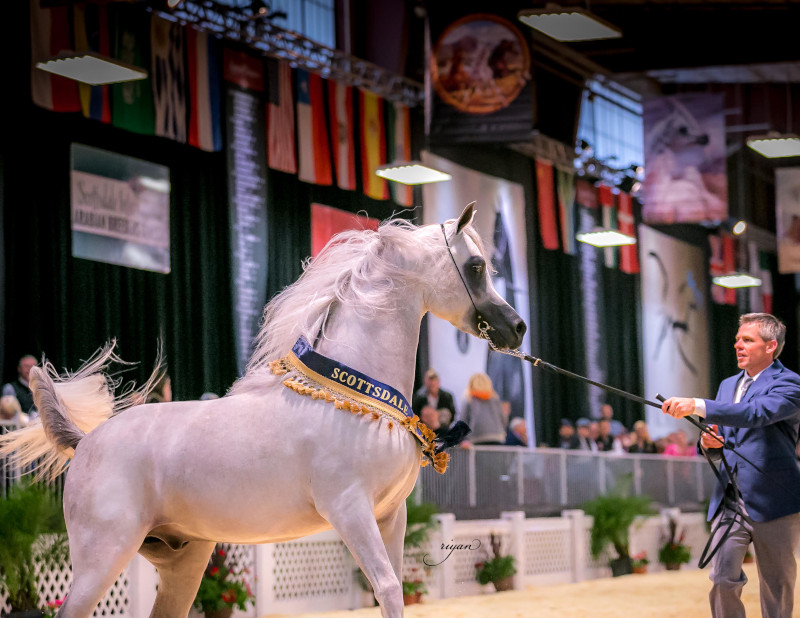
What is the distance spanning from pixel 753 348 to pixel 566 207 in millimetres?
14887

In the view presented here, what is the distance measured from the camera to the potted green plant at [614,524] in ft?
45.4

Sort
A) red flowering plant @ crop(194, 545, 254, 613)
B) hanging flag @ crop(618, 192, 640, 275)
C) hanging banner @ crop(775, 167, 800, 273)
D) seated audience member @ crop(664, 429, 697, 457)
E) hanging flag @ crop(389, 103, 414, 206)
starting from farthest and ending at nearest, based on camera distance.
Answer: hanging flag @ crop(618, 192, 640, 275) → seated audience member @ crop(664, 429, 697, 457) → hanging banner @ crop(775, 167, 800, 273) → hanging flag @ crop(389, 103, 414, 206) → red flowering plant @ crop(194, 545, 254, 613)

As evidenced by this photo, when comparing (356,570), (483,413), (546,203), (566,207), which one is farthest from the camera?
(566,207)

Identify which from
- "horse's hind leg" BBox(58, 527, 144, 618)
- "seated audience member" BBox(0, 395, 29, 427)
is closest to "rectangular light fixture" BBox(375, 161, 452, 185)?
"seated audience member" BBox(0, 395, 29, 427)

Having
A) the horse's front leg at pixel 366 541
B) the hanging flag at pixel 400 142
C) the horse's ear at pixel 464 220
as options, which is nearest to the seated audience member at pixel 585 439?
A: the hanging flag at pixel 400 142

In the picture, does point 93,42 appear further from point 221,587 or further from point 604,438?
point 604,438

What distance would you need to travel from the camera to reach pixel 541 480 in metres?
13.7

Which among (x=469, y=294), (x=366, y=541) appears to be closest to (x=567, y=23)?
(x=469, y=294)

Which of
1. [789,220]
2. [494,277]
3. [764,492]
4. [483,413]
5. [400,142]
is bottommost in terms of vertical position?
[764,492]

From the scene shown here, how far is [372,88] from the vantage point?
15422 mm

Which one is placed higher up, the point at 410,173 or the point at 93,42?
the point at 93,42

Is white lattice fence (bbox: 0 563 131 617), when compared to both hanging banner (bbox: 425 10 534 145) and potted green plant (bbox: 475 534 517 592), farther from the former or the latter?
hanging banner (bbox: 425 10 534 145)

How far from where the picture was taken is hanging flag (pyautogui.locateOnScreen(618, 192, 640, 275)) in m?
22.1

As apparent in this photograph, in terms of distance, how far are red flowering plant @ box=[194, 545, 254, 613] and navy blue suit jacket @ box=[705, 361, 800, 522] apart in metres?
4.35
